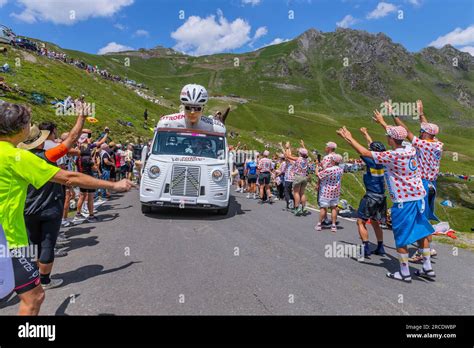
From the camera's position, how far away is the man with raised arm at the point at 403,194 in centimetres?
516

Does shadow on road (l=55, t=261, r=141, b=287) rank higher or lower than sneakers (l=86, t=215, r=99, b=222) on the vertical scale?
lower

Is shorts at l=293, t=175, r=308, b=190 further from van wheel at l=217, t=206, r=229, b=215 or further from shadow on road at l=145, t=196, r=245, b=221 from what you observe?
van wheel at l=217, t=206, r=229, b=215

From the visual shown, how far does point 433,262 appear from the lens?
6328 millimetres

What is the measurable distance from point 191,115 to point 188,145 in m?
0.97

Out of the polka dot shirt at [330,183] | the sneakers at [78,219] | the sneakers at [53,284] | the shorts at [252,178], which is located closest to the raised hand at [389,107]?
the polka dot shirt at [330,183]

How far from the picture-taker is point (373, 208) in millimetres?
6371

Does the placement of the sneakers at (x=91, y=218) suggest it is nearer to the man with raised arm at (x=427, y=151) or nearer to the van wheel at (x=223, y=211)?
the van wheel at (x=223, y=211)

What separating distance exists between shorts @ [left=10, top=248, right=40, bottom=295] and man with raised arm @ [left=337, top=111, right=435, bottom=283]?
4.48m

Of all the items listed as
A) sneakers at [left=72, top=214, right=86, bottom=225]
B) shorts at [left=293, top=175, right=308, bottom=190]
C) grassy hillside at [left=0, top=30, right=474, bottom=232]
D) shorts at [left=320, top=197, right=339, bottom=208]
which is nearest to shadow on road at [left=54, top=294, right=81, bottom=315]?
sneakers at [left=72, top=214, right=86, bottom=225]

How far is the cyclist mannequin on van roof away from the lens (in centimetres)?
1012

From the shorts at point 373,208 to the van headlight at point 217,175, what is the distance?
13.5ft

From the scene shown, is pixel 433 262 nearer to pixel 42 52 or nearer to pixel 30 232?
pixel 30 232

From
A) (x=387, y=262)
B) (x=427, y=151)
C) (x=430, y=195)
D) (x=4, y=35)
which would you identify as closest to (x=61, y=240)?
(x=387, y=262)
